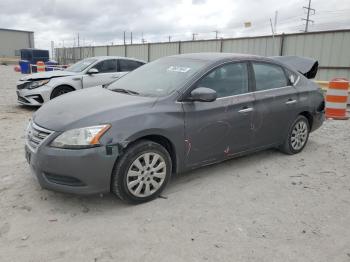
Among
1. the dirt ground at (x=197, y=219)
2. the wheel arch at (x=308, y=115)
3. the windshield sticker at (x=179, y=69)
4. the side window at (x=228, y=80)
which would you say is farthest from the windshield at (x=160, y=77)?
the wheel arch at (x=308, y=115)

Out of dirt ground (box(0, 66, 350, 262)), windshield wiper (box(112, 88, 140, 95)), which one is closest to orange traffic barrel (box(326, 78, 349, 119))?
dirt ground (box(0, 66, 350, 262))

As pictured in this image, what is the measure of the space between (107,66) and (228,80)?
5640 mm

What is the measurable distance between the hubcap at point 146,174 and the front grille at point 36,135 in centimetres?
91

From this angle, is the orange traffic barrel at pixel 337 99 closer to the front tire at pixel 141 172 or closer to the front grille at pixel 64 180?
the front tire at pixel 141 172

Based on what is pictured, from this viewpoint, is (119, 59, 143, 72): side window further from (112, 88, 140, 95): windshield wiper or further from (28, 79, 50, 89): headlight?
(112, 88, 140, 95): windshield wiper

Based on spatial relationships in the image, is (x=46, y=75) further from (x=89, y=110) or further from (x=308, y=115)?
(x=308, y=115)

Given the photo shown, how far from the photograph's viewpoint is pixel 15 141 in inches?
222

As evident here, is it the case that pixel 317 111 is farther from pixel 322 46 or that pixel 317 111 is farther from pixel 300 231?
pixel 322 46

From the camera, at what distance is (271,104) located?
15.2 feet

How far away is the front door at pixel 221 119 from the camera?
12.4ft

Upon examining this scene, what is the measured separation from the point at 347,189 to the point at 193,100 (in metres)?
2.20

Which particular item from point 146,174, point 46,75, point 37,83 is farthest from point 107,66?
point 146,174

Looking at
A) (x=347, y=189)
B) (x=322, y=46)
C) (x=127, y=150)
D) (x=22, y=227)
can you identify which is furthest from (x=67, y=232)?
(x=322, y=46)

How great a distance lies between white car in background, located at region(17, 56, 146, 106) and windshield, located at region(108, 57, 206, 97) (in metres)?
3.72
